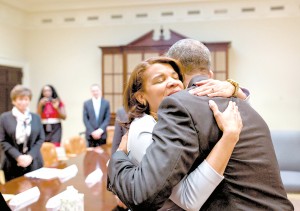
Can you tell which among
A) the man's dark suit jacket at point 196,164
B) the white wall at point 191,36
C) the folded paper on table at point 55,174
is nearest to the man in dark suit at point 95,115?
the white wall at point 191,36

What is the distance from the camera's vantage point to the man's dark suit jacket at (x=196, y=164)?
37.2 inches

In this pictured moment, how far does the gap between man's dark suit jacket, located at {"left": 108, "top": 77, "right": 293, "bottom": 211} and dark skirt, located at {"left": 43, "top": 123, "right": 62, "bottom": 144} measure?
568 cm

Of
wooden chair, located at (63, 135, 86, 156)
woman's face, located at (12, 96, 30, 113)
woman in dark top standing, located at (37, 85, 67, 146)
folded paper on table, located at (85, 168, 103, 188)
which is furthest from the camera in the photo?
woman in dark top standing, located at (37, 85, 67, 146)

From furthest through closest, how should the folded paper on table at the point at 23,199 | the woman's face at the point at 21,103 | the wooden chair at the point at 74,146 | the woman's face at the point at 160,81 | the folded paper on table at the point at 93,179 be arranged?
the wooden chair at the point at 74,146 < the woman's face at the point at 21,103 < the folded paper on table at the point at 93,179 < the folded paper on table at the point at 23,199 < the woman's face at the point at 160,81

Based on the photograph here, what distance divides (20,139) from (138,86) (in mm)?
2503

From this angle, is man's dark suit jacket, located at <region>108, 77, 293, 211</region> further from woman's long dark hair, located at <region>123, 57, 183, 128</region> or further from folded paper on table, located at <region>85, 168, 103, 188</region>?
folded paper on table, located at <region>85, 168, 103, 188</region>

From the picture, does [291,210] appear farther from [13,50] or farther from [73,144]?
[13,50]

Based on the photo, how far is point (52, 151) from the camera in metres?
3.88

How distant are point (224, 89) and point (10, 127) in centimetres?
274

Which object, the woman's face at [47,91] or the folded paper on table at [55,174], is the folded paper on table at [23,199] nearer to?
the folded paper on table at [55,174]

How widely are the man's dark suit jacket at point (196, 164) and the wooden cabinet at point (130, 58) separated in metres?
6.01

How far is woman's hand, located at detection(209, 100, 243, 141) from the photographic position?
0.99 metres

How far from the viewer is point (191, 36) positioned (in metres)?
7.46

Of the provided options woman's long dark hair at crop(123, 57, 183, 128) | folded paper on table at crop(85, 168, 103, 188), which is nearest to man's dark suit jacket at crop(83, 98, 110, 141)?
folded paper on table at crop(85, 168, 103, 188)
